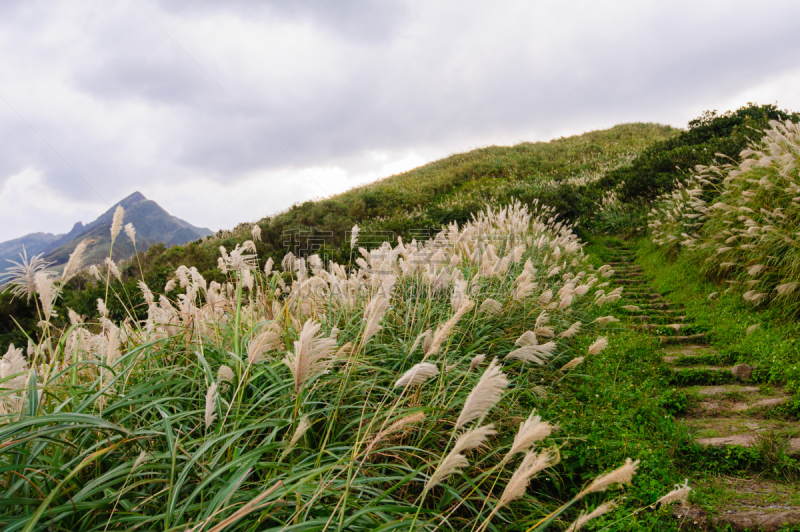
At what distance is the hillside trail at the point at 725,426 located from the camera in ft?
7.45

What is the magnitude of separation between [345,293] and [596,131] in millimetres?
38691

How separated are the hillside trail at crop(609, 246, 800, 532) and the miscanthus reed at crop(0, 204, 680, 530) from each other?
955 mm

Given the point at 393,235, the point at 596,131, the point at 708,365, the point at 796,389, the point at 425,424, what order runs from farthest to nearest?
the point at 596,131
the point at 393,235
the point at 708,365
the point at 796,389
the point at 425,424

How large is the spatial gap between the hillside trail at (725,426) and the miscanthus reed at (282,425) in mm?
955

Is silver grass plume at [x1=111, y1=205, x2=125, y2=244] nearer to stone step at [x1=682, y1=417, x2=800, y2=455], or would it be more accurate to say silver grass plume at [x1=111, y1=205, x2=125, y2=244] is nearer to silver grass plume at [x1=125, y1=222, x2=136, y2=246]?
silver grass plume at [x1=125, y1=222, x2=136, y2=246]

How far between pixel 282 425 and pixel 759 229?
6.83m

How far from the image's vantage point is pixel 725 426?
3.39 m

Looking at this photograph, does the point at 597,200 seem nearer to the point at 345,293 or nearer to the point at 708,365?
the point at 708,365

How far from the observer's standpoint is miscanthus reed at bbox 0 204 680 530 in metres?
1.53

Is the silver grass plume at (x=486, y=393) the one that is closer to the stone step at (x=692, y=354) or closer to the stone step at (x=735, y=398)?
the stone step at (x=735, y=398)

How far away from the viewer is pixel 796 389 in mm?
3744

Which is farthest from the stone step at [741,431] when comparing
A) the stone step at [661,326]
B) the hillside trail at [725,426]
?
the stone step at [661,326]

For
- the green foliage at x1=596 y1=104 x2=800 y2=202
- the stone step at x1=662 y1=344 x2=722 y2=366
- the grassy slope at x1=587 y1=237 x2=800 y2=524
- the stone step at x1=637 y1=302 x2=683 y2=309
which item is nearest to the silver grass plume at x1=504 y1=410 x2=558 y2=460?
the grassy slope at x1=587 y1=237 x2=800 y2=524

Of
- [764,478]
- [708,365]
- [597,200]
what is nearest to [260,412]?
[764,478]
